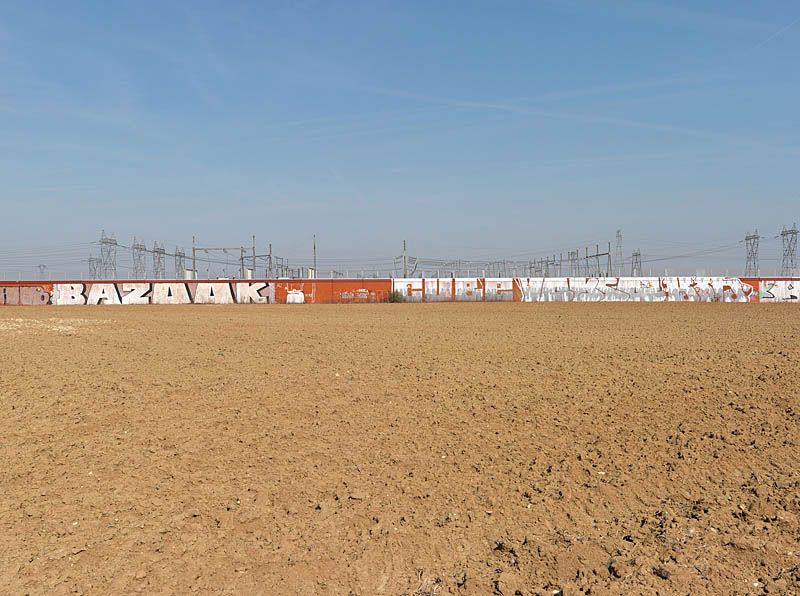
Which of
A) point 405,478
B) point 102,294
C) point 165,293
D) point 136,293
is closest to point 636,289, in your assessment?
point 165,293

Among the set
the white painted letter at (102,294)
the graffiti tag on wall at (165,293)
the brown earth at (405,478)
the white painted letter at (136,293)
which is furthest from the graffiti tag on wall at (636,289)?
the brown earth at (405,478)

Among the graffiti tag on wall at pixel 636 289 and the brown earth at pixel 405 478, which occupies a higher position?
the graffiti tag on wall at pixel 636 289

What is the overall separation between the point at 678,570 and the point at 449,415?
4.55 metres

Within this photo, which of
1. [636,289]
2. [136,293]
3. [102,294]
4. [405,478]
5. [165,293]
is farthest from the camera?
[636,289]

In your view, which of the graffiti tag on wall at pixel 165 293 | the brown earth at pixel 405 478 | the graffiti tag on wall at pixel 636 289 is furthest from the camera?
the graffiti tag on wall at pixel 636 289

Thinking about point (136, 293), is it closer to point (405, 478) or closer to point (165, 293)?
point (165, 293)

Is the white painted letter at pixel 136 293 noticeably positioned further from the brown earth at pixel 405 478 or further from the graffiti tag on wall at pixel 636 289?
the brown earth at pixel 405 478

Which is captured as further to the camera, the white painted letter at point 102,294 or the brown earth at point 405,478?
the white painted letter at point 102,294

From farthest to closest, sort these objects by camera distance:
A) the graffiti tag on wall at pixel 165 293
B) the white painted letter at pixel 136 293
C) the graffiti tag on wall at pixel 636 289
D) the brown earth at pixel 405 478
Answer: the graffiti tag on wall at pixel 636 289 → the white painted letter at pixel 136 293 → the graffiti tag on wall at pixel 165 293 → the brown earth at pixel 405 478

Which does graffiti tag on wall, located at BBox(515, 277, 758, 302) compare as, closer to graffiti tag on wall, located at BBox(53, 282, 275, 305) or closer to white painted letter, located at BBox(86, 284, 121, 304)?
graffiti tag on wall, located at BBox(53, 282, 275, 305)

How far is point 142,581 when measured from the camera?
4.94 m

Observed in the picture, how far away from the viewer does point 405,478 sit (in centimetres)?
690

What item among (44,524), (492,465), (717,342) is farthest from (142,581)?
(717,342)

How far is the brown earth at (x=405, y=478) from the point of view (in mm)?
5020
